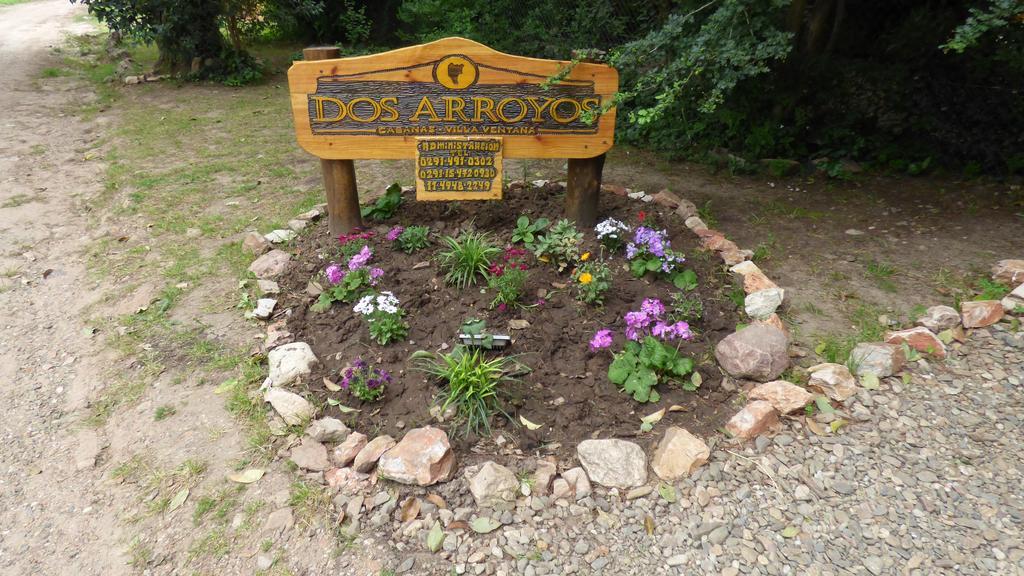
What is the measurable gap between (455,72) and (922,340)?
9.25 ft

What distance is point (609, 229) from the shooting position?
3793 millimetres

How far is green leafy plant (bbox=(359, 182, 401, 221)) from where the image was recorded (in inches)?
170

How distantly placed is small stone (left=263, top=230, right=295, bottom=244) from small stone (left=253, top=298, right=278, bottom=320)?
0.83 meters

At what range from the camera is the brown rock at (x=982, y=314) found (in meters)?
3.26

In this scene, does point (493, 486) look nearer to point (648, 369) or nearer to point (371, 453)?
point (371, 453)

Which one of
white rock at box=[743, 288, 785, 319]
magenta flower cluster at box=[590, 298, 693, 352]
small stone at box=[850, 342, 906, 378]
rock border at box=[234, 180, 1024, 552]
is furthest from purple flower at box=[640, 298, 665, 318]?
small stone at box=[850, 342, 906, 378]

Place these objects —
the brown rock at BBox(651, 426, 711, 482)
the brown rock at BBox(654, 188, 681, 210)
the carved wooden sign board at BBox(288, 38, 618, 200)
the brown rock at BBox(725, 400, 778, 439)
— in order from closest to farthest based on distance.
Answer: the brown rock at BBox(651, 426, 711, 482) → the brown rock at BBox(725, 400, 778, 439) → the carved wooden sign board at BBox(288, 38, 618, 200) → the brown rock at BBox(654, 188, 681, 210)

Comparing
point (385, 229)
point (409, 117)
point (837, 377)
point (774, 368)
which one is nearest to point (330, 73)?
point (409, 117)

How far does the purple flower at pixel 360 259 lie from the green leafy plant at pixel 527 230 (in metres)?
0.89

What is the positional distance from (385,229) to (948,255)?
3.69 m

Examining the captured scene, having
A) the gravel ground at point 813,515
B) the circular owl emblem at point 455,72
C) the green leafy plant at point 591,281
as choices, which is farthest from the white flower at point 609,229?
the gravel ground at point 813,515

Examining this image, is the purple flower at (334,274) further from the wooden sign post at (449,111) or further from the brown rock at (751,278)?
the brown rock at (751,278)

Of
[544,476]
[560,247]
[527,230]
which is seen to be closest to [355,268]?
[527,230]

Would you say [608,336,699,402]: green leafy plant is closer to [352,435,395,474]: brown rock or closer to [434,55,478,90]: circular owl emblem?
[352,435,395,474]: brown rock
